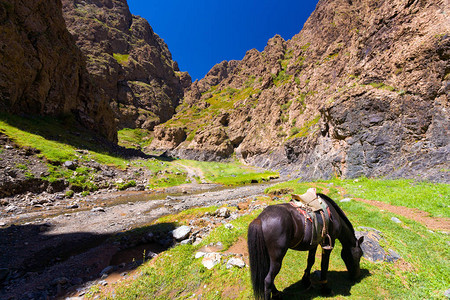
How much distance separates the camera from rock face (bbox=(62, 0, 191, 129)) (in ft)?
371

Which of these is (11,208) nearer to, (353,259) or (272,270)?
(272,270)

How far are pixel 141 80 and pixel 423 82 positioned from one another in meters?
164

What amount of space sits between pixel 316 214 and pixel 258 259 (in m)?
2.42

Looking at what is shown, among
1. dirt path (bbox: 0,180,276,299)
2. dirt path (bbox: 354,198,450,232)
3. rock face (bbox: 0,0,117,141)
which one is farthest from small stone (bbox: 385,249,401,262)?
rock face (bbox: 0,0,117,141)

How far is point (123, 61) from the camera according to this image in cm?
13412

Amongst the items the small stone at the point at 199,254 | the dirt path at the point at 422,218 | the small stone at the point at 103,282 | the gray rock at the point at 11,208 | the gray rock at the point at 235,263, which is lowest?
the gray rock at the point at 11,208

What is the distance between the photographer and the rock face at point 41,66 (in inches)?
1076

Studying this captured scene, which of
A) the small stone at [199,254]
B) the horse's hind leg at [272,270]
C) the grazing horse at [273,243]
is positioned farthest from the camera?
the small stone at [199,254]

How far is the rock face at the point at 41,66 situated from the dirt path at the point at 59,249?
26.9m

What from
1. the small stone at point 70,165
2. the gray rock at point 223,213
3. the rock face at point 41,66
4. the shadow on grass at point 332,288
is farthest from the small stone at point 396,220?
the rock face at point 41,66

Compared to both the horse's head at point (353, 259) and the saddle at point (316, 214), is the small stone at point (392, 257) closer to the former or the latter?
the horse's head at point (353, 259)

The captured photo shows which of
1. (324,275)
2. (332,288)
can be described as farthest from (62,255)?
(332,288)

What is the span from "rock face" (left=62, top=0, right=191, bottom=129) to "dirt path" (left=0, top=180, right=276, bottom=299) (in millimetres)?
118941

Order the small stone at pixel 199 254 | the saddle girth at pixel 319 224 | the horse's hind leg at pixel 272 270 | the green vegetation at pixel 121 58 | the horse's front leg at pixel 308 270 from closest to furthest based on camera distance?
the horse's hind leg at pixel 272 270
the saddle girth at pixel 319 224
the horse's front leg at pixel 308 270
the small stone at pixel 199 254
the green vegetation at pixel 121 58
